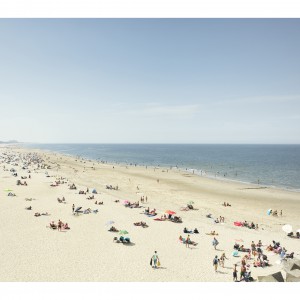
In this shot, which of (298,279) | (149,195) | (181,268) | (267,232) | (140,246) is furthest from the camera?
(149,195)

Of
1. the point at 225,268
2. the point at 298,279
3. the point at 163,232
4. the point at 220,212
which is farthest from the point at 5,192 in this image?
the point at 298,279

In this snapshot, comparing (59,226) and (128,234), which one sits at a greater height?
(59,226)

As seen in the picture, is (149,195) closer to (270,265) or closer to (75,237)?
(75,237)

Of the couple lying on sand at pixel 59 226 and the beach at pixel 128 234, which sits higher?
the couple lying on sand at pixel 59 226

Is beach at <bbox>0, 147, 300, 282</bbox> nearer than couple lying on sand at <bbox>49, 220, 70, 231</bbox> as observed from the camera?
Yes

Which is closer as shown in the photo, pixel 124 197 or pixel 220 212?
pixel 220 212

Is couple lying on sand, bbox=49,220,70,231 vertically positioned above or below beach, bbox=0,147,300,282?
above

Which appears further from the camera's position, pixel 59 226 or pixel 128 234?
pixel 59 226

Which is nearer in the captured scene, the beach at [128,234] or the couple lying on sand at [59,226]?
the beach at [128,234]

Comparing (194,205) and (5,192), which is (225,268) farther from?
(5,192)
